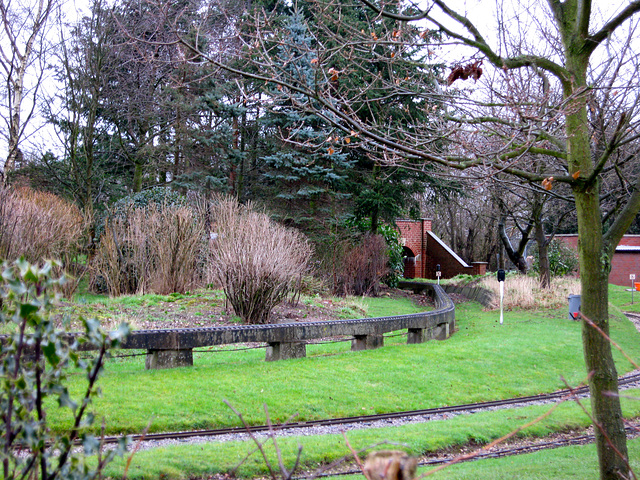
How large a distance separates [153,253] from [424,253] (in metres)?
24.5

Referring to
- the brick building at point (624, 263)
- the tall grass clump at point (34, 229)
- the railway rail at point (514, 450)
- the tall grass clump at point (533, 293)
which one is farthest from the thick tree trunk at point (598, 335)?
the brick building at point (624, 263)

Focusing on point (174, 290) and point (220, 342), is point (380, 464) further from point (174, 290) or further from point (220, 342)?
point (174, 290)

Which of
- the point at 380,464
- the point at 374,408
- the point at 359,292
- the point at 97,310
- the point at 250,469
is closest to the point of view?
the point at 380,464

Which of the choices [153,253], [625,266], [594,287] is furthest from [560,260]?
[594,287]

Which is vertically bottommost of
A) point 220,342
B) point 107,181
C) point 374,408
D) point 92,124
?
point 374,408

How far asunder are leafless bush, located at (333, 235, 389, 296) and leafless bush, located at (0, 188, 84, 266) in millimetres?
10215

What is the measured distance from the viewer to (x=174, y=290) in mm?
14680

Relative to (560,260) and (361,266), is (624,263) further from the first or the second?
(361,266)

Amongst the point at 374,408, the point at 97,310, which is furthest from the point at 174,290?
the point at 374,408

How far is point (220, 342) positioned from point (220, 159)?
54.7 feet

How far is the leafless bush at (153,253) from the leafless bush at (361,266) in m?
7.26

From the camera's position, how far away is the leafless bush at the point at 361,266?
21484mm

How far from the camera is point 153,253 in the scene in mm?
14930

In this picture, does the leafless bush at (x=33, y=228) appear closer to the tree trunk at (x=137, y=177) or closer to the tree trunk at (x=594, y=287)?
the tree trunk at (x=137, y=177)
